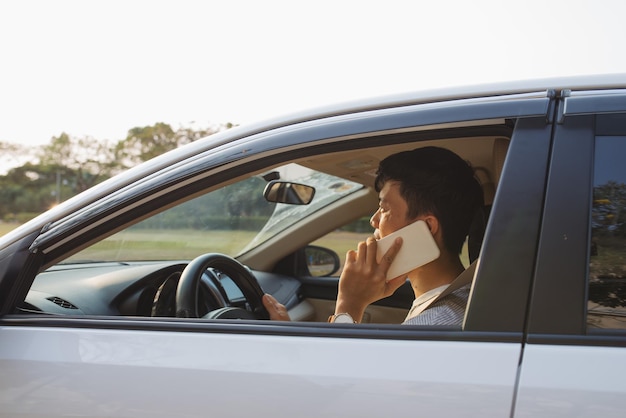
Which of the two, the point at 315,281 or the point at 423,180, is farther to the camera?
the point at 315,281

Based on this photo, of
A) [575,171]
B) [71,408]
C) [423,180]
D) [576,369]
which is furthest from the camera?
[423,180]

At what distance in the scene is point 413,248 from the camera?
6.14ft

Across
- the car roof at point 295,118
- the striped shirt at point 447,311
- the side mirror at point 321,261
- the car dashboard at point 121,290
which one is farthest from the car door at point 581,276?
the side mirror at point 321,261

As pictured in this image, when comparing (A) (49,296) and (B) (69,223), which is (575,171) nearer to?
(B) (69,223)

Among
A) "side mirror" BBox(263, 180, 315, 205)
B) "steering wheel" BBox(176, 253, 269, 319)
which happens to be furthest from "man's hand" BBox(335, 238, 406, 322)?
"side mirror" BBox(263, 180, 315, 205)

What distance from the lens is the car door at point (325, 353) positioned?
122 cm

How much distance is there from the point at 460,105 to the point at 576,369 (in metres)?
0.63

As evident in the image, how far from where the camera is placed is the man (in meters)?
1.92

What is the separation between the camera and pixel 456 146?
2201 mm

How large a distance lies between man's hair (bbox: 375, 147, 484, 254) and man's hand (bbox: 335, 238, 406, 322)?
174 mm

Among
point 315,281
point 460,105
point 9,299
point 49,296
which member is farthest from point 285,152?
point 315,281

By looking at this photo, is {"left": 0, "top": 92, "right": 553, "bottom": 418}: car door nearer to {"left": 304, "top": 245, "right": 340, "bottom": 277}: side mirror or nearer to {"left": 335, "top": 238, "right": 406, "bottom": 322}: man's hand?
{"left": 335, "top": 238, "right": 406, "bottom": 322}: man's hand

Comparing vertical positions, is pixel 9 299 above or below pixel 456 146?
below

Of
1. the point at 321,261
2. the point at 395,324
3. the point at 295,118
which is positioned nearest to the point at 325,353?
the point at 395,324
